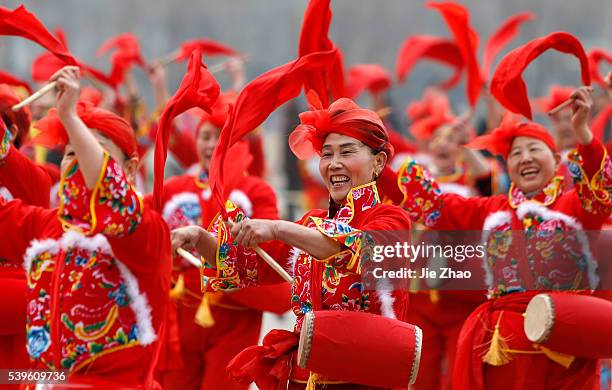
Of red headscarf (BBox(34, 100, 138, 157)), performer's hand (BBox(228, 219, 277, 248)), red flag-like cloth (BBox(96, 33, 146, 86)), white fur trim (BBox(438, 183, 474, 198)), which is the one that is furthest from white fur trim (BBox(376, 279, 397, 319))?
red flag-like cloth (BBox(96, 33, 146, 86))

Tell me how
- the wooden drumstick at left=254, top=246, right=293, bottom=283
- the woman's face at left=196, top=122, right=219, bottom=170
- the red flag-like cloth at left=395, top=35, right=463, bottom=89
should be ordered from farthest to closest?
the red flag-like cloth at left=395, top=35, right=463, bottom=89 → the woman's face at left=196, top=122, right=219, bottom=170 → the wooden drumstick at left=254, top=246, right=293, bottom=283

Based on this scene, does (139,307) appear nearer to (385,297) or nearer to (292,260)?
(292,260)

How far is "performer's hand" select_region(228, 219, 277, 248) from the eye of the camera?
318 cm

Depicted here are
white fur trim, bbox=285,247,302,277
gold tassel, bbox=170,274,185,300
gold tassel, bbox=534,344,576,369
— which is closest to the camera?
white fur trim, bbox=285,247,302,277

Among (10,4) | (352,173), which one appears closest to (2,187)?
(352,173)

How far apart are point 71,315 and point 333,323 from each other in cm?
80

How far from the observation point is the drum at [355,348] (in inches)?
130

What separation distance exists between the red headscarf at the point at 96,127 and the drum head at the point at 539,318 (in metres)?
1.56

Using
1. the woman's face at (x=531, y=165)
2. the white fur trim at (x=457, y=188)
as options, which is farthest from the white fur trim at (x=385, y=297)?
the white fur trim at (x=457, y=188)

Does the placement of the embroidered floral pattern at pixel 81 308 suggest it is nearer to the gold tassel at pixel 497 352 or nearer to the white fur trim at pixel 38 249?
the white fur trim at pixel 38 249

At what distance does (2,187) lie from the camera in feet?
13.5

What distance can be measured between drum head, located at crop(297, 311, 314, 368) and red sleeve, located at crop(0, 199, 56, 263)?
2.94 ft

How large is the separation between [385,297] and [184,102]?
910 mm

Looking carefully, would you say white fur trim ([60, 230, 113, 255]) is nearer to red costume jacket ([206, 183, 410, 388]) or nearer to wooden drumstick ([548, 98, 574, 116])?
red costume jacket ([206, 183, 410, 388])
